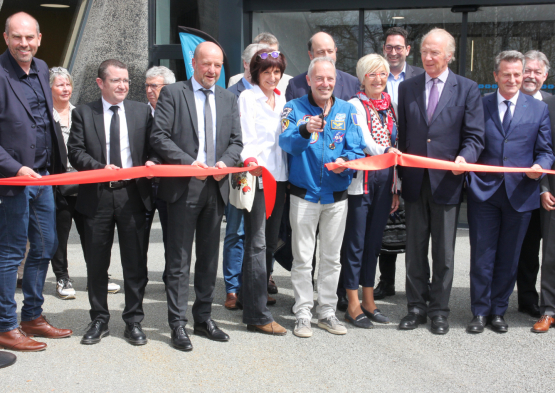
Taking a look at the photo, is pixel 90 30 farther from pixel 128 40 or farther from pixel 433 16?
pixel 433 16

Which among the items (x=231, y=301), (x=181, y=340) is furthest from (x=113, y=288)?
(x=181, y=340)

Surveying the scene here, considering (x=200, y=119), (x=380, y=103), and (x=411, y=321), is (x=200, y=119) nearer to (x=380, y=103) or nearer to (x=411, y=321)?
(x=380, y=103)

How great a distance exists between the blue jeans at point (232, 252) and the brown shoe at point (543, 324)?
8.55 feet

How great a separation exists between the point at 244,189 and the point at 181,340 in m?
1.23

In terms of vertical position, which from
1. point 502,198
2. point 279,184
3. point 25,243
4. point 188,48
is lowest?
point 25,243

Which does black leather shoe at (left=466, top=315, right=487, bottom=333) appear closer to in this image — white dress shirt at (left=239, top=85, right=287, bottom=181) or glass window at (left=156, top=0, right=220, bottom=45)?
white dress shirt at (left=239, top=85, right=287, bottom=181)

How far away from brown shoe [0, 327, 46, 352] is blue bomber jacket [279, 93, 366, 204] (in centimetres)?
226

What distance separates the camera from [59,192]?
548cm

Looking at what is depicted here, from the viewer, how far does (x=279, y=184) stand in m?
4.66

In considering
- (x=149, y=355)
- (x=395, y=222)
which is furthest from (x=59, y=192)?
(x=395, y=222)

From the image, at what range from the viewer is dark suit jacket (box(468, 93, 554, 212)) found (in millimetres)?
4672

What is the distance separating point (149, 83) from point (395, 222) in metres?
3.00

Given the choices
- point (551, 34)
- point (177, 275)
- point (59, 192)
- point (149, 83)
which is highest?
point (551, 34)

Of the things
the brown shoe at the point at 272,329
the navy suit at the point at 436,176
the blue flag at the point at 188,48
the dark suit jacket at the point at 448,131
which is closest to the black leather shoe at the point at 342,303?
the navy suit at the point at 436,176
